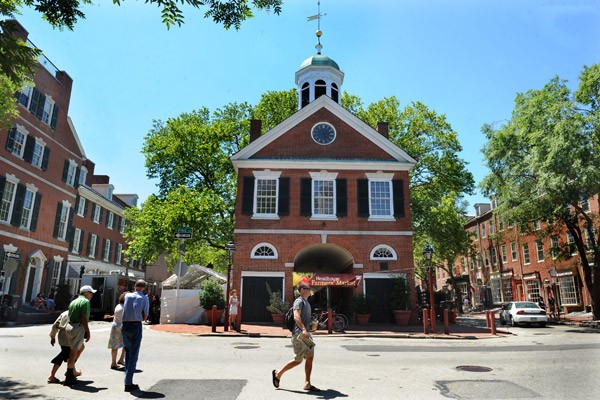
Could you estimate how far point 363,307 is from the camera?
20.6 metres

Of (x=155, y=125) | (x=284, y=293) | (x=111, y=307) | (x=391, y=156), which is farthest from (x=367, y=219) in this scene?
(x=155, y=125)

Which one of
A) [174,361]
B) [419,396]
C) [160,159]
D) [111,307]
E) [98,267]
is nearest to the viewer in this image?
[419,396]

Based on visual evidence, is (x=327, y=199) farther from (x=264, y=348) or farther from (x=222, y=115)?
(x=222, y=115)

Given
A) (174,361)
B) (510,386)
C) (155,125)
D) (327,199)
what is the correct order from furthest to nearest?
(155,125) < (327,199) < (174,361) < (510,386)

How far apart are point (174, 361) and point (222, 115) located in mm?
A: 27648

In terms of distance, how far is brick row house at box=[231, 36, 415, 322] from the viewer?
72.0ft

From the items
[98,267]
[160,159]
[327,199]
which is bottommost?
[98,267]

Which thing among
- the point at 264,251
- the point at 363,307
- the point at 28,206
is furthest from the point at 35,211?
the point at 363,307

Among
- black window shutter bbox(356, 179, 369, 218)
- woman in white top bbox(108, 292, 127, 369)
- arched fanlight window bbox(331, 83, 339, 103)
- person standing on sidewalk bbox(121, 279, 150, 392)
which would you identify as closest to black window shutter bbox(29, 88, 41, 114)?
arched fanlight window bbox(331, 83, 339, 103)

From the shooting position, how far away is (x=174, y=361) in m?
9.72

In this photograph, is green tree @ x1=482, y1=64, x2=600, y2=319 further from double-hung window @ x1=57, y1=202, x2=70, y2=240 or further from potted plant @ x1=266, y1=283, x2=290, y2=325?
double-hung window @ x1=57, y1=202, x2=70, y2=240

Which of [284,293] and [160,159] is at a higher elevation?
[160,159]

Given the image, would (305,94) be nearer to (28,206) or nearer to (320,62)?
(320,62)

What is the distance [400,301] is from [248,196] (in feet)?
30.6
